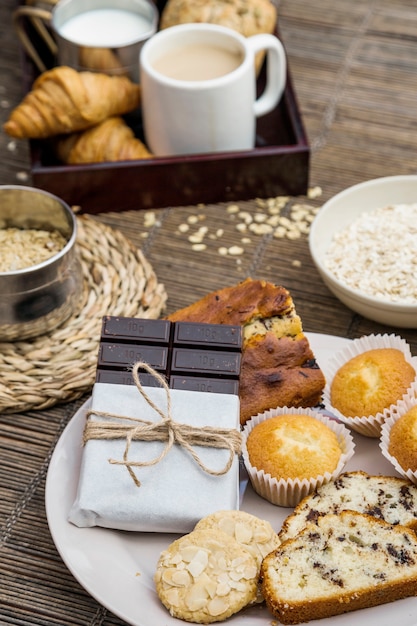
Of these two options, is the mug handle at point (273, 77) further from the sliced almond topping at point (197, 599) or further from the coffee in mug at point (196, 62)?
the sliced almond topping at point (197, 599)

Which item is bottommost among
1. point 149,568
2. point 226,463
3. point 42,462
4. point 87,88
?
point 42,462

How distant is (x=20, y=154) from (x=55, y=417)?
0.97 metres

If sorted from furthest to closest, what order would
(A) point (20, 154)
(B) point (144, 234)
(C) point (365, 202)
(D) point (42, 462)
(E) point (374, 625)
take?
(A) point (20, 154) < (B) point (144, 234) < (C) point (365, 202) < (D) point (42, 462) < (E) point (374, 625)

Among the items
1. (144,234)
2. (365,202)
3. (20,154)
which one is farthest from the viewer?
(20,154)

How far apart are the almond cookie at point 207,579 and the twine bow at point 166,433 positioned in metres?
0.14

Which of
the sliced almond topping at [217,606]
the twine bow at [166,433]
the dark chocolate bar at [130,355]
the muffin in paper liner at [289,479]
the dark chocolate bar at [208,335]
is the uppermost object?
the dark chocolate bar at [208,335]

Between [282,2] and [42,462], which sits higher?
[282,2]

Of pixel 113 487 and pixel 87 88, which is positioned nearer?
pixel 113 487

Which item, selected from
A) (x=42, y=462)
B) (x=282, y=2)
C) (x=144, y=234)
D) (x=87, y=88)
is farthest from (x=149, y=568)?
(x=282, y=2)

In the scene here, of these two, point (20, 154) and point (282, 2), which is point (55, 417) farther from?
point (282, 2)

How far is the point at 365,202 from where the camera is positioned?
2.11 m

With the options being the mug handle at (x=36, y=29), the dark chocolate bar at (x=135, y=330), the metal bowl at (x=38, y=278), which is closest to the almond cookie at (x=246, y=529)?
the dark chocolate bar at (x=135, y=330)

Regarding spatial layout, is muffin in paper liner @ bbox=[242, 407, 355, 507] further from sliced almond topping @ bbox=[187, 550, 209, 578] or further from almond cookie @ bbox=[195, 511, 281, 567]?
sliced almond topping @ bbox=[187, 550, 209, 578]

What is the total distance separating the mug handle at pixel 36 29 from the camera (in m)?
2.46
